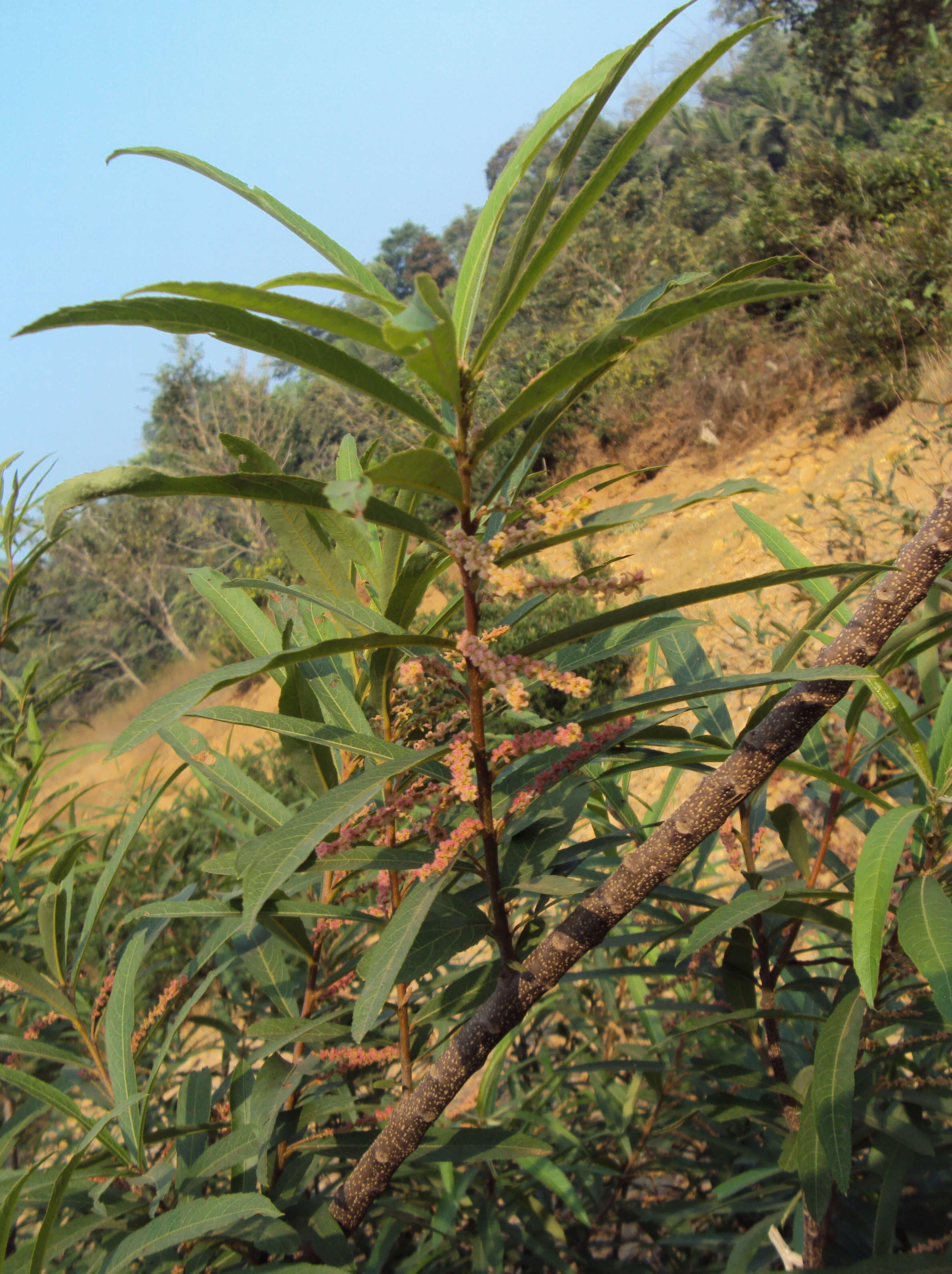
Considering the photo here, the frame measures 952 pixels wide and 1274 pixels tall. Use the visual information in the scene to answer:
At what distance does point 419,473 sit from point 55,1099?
63cm

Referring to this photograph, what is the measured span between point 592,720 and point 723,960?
0.35m

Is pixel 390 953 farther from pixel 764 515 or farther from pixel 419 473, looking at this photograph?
pixel 764 515

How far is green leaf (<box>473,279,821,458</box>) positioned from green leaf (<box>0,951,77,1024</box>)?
0.67 m

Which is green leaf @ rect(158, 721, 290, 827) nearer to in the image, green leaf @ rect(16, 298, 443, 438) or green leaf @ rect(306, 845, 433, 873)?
green leaf @ rect(306, 845, 433, 873)

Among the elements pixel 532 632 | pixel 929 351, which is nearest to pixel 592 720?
pixel 532 632

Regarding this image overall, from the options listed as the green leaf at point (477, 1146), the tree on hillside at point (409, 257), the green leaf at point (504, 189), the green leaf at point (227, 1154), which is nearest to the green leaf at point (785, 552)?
the green leaf at point (504, 189)

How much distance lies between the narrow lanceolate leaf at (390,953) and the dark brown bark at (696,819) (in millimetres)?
75

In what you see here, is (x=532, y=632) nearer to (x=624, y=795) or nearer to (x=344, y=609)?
(x=624, y=795)

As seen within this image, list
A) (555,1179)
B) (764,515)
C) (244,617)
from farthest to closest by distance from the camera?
1. (764,515)
2. (555,1179)
3. (244,617)

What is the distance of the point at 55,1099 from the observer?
64 centimetres

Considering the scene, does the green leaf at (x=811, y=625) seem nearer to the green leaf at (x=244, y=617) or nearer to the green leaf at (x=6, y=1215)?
the green leaf at (x=244, y=617)

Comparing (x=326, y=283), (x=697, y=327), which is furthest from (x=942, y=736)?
(x=697, y=327)

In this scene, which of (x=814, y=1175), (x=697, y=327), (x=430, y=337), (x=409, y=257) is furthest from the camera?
(x=409, y=257)

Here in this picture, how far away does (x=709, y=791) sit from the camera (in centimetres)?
42
